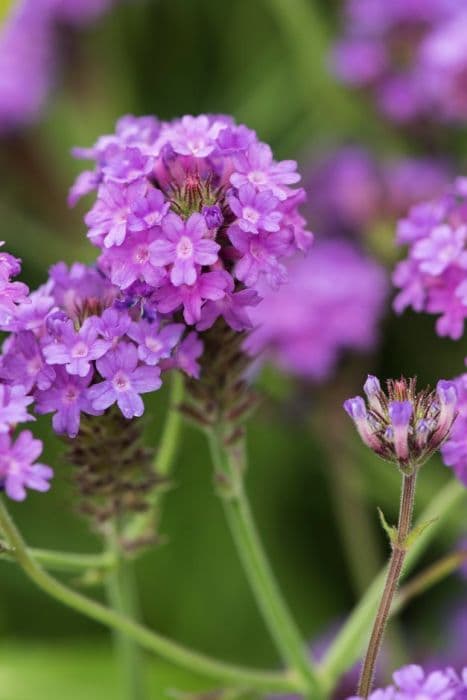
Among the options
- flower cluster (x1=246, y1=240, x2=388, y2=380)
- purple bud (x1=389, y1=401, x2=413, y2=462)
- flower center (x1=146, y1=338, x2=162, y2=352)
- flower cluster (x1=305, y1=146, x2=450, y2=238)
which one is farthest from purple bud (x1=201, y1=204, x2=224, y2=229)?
flower cluster (x1=305, y1=146, x2=450, y2=238)

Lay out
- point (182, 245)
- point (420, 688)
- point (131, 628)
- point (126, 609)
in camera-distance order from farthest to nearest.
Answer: point (126, 609) → point (131, 628) → point (182, 245) → point (420, 688)

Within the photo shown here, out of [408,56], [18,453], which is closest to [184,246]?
[18,453]

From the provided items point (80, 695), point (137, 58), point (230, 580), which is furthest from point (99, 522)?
point (137, 58)

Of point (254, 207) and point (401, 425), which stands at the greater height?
point (254, 207)

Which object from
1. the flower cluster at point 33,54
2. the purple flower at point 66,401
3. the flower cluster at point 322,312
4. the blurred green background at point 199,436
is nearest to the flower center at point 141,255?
the purple flower at point 66,401

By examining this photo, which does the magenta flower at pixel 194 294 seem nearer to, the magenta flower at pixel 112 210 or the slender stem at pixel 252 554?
the magenta flower at pixel 112 210

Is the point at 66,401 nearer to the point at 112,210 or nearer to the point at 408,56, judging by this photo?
the point at 112,210

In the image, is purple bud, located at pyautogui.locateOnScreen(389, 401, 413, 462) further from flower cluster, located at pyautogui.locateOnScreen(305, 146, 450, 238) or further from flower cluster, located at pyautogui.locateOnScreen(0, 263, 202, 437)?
flower cluster, located at pyautogui.locateOnScreen(305, 146, 450, 238)

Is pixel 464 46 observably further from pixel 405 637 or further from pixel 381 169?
pixel 405 637
